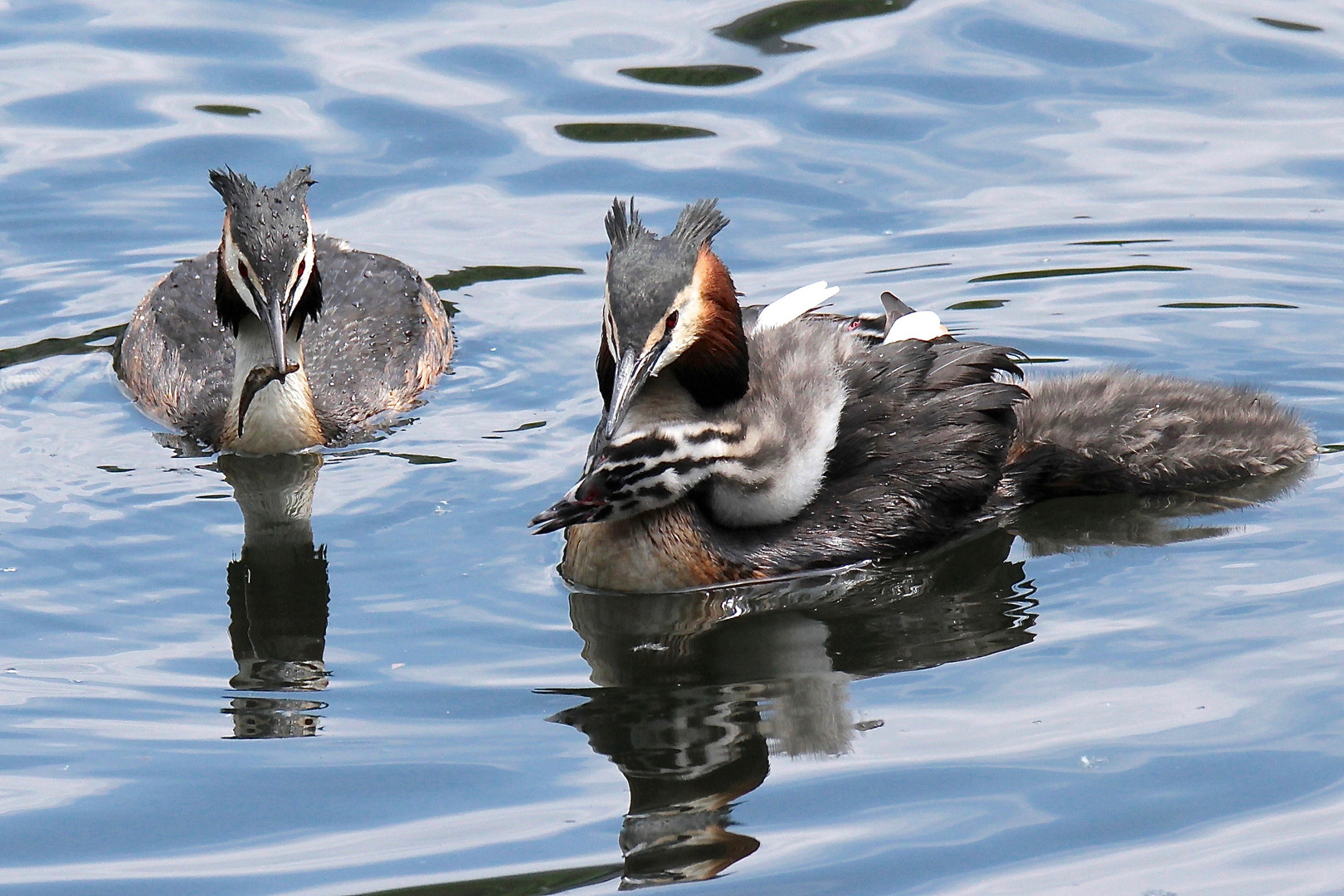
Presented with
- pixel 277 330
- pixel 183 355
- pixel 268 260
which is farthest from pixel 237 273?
pixel 183 355

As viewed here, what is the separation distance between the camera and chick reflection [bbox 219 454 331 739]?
23.9 ft

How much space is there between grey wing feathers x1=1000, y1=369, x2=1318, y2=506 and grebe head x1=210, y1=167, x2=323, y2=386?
367cm

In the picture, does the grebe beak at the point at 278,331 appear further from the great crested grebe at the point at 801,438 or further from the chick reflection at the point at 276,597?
the great crested grebe at the point at 801,438

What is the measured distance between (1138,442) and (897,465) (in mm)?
1257

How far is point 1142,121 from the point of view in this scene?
43.7 feet

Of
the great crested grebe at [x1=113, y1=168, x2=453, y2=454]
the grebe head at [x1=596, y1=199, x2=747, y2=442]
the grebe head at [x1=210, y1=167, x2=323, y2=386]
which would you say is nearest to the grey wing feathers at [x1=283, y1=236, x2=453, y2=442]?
the great crested grebe at [x1=113, y1=168, x2=453, y2=454]

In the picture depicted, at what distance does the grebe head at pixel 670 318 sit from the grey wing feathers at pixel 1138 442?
158 cm

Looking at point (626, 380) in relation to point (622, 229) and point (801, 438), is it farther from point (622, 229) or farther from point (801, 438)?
point (801, 438)

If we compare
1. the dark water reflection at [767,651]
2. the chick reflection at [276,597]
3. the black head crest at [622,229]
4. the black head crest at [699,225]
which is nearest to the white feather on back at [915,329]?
the dark water reflection at [767,651]

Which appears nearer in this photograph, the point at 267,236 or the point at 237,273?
the point at 267,236

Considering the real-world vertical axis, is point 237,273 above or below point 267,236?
below

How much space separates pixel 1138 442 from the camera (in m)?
9.00

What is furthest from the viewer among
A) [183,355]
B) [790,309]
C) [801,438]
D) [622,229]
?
[183,355]

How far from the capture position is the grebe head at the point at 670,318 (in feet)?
25.3
